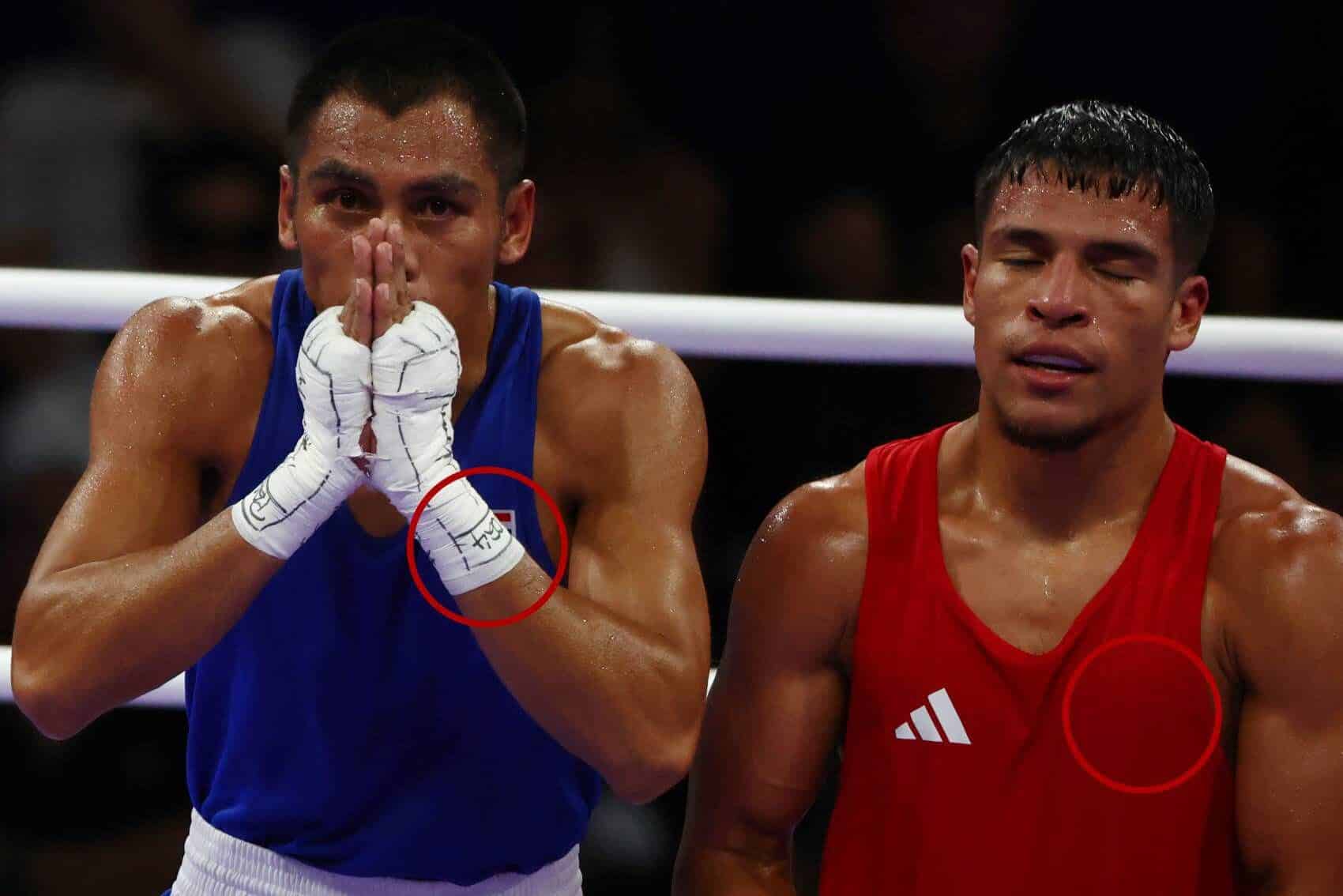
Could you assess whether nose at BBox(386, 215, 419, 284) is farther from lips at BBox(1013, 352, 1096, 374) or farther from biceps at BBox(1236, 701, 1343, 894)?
biceps at BBox(1236, 701, 1343, 894)

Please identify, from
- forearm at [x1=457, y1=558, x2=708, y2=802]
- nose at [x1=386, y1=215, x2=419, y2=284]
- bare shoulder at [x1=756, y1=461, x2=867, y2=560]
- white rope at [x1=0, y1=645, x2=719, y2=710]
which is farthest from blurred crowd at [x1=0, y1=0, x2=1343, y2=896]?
nose at [x1=386, y1=215, x2=419, y2=284]

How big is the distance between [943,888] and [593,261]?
1649 mm

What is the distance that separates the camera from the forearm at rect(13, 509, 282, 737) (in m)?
1.59

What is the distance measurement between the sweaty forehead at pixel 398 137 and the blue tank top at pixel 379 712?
0.72 ft

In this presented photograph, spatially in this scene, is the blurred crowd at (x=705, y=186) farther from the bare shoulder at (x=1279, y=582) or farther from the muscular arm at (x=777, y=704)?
the bare shoulder at (x=1279, y=582)

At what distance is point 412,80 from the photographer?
5.81 ft

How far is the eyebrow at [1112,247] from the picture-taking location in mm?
1819

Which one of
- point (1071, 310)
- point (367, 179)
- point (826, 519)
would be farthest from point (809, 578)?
point (367, 179)

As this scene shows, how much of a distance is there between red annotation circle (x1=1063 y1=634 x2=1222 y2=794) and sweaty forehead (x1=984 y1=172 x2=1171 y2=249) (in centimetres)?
42

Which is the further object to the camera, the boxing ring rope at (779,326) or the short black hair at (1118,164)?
the boxing ring rope at (779,326)

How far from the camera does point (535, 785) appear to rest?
1839mm

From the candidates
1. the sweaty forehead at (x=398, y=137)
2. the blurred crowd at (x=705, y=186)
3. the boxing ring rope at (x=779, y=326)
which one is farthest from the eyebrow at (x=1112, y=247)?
the blurred crowd at (x=705, y=186)

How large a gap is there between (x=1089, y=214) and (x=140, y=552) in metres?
1.02

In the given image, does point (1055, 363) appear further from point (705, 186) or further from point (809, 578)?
point (705, 186)
